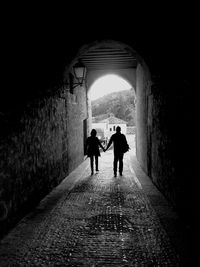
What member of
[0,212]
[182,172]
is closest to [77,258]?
[0,212]

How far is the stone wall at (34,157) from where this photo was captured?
14.3 ft

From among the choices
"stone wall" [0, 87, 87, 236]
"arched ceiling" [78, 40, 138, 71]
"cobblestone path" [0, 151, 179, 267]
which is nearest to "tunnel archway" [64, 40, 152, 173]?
"arched ceiling" [78, 40, 138, 71]

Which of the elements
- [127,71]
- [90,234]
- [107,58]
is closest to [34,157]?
[90,234]

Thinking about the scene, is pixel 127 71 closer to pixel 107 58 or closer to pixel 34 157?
pixel 107 58

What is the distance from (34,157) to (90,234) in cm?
230

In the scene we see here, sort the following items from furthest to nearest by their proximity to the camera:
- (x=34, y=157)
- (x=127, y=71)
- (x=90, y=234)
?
(x=127, y=71)
(x=34, y=157)
(x=90, y=234)

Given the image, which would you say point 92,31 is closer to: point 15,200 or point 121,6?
point 121,6

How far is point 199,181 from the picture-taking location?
153 inches

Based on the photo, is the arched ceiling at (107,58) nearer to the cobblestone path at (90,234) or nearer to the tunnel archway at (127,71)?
the tunnel archway at (127,71)

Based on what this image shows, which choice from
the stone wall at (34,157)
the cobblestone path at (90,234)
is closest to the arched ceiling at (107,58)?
the stone wall at (34,157)

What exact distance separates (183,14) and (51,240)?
4.87m

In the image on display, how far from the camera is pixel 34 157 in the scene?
576 cm

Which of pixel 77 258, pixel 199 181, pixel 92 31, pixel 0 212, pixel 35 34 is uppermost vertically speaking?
pixel 92 31

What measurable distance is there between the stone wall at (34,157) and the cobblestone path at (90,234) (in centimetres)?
32
